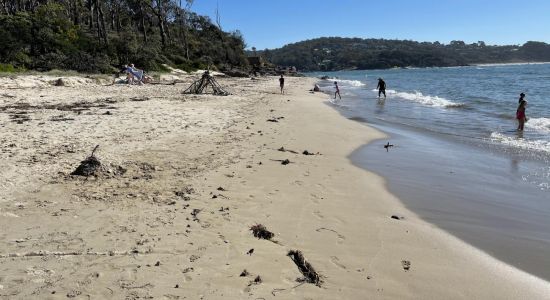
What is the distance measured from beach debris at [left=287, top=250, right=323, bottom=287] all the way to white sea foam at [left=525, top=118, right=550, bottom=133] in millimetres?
14953

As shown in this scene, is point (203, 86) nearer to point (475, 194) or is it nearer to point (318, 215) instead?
point (475, 194)

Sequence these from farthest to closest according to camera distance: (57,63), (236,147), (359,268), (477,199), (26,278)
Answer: (57,63)
(236,147)
(477,199)
(359,268)
(26,278)

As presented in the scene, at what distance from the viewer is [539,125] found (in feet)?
57.3

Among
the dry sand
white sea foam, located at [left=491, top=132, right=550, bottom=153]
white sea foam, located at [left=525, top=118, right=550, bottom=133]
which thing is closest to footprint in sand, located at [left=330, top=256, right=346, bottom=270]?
the dry sand

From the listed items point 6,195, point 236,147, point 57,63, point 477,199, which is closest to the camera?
point 6,195

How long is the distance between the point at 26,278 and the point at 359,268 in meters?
3.29

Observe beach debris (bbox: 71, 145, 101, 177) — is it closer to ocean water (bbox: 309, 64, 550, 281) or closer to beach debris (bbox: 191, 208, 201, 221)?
beach debris (bbox: 191, 208, 201, 221)

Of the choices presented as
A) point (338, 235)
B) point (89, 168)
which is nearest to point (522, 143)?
point (338, 235)

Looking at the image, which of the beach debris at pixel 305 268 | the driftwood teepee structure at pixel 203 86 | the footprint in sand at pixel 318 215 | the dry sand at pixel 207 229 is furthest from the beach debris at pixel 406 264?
the driftwood teepee structure at pixel 203 86

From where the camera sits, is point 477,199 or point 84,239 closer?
point 84,239

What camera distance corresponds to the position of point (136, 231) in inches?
205

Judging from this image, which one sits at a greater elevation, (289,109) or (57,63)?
(57,63)

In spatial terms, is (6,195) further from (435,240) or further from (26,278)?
(435,240)

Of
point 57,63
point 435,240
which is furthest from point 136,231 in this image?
point 57,63
